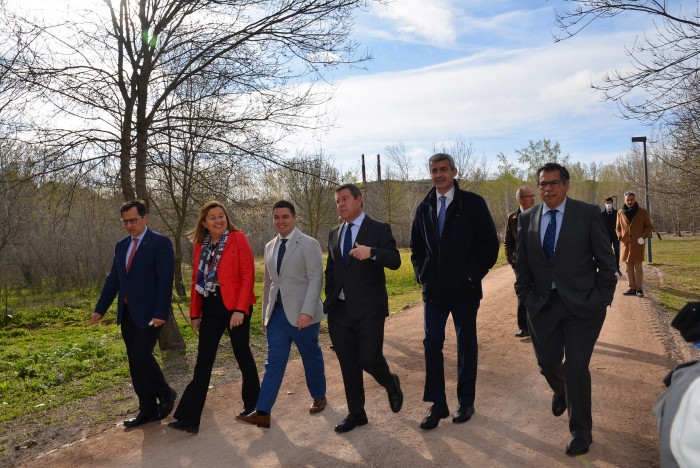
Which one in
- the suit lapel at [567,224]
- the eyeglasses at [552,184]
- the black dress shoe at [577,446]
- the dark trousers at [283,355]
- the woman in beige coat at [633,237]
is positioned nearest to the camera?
the black dress shoe at [577,446]

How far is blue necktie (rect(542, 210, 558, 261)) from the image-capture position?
16.1ft

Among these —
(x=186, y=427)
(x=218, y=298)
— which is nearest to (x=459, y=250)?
(x=218, y=298)

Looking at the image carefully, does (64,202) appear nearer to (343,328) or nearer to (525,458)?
(343,328)

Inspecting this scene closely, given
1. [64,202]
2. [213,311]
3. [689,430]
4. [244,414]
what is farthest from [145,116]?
[689,430]

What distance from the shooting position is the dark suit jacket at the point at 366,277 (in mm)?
5160

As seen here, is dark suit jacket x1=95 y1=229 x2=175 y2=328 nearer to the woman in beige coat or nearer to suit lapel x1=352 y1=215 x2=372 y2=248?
suit lapel x1=352 y1=215 x2=372 y2=248

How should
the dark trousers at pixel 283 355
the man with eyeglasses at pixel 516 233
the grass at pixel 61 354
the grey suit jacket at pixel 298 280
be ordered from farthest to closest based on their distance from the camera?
the man with eyeglasses at pixel 516 233 → the grass at pixel 61 354 → the grey suit jacket at pixel 298 280 → the dark trousers at pixel 283 355

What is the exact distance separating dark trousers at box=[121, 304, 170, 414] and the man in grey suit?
888 millimetres

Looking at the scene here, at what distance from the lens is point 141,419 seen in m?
5.65

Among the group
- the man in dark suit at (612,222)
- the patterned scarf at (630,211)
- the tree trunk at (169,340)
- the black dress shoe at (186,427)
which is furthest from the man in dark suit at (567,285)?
the patterned scarf at (630,211)

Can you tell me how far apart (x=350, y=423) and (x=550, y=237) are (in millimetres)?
2311

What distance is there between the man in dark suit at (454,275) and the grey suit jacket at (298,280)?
0.98 meters

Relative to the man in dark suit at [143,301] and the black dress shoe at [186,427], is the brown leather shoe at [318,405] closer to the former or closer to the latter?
the black dress shoe at [186,427]

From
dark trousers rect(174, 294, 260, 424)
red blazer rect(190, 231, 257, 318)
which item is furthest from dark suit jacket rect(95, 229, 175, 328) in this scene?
dark trousers rect(174, 294, 260, 424)
